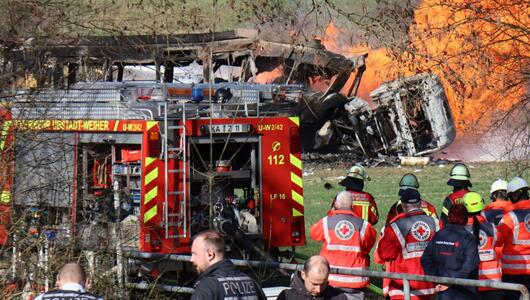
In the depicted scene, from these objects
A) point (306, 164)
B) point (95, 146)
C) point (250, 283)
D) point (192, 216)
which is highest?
point (306, 164)

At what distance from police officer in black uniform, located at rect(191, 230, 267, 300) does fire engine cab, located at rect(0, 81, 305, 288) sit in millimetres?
4831

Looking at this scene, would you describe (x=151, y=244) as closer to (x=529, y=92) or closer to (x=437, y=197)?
(x=529, y=92)

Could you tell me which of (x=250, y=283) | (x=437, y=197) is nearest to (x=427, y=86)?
(x=250, y=283)

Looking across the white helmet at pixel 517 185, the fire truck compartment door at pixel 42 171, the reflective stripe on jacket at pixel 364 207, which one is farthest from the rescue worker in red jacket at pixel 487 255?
the fire truck compartment door at pixel 42 171

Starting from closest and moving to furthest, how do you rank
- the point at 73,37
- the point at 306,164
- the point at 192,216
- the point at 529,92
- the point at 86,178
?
the point at 73,37 → the point at 86,178 → the point at 192,216 → the point at 529,92 → the point at 306,164

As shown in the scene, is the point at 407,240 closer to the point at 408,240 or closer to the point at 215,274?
the point at 408,240

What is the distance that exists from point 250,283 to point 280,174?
20.6 feet

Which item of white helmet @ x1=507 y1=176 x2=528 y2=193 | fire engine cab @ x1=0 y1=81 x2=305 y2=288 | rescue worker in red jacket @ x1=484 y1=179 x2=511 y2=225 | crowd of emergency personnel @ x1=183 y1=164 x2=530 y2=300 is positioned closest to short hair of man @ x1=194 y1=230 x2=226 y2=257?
crowd of emergency personnel @ x1=183 y1=164 x2=530 y2=300

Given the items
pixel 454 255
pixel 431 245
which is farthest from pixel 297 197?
pixel 454 255

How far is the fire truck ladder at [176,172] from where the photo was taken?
10617 mm

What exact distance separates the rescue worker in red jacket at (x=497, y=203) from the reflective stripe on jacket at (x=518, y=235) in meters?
0.44

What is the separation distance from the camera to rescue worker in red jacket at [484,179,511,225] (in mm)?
9547

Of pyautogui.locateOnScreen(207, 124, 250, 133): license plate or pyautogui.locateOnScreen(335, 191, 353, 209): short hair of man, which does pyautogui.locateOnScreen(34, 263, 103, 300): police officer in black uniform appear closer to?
pyautogui.locateOnScreen(335, 191, 353, 209): short hair of man

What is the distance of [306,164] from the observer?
2969 centimetres
